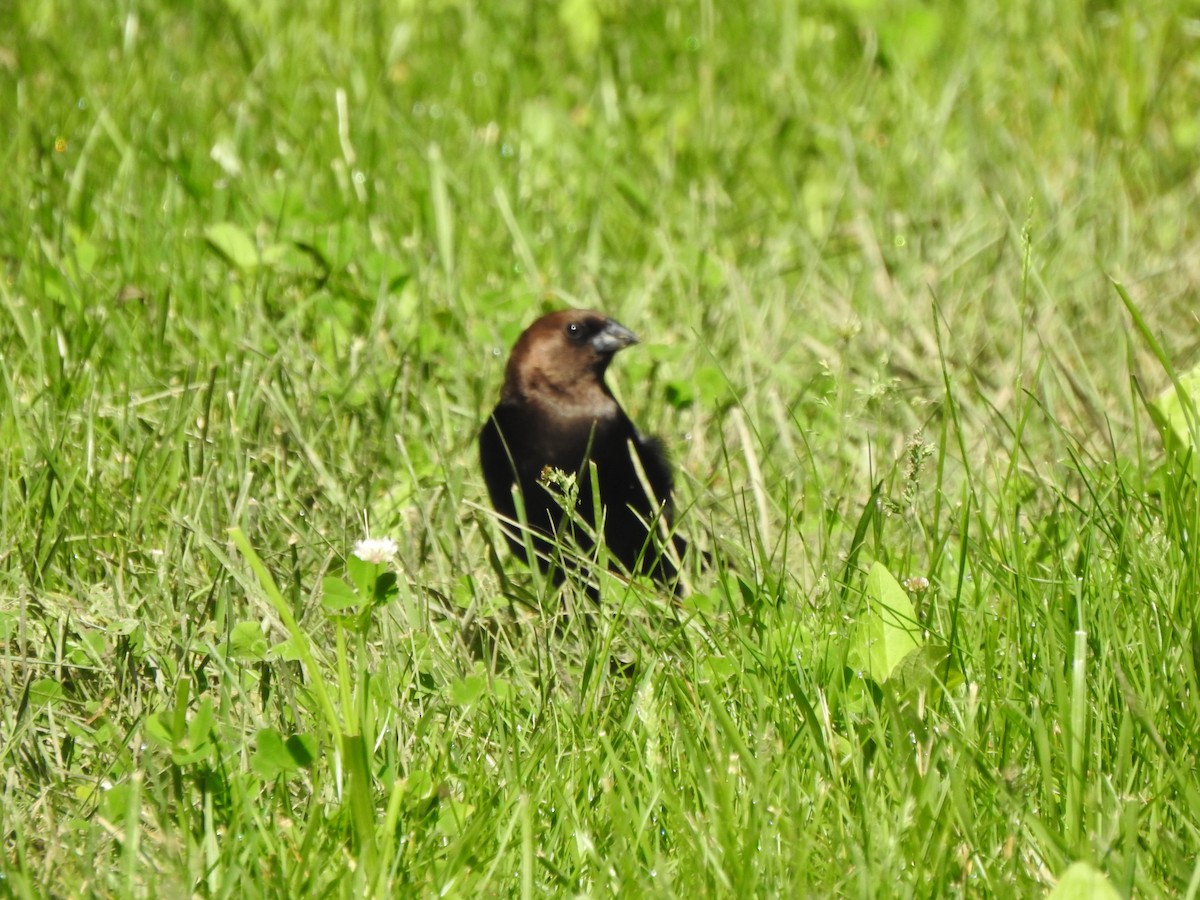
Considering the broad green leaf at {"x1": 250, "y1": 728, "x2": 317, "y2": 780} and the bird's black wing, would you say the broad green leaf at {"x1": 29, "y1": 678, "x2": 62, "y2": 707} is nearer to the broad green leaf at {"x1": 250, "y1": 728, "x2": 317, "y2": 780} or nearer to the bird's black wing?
the broad green leaf at {"x1": 250, "y1": 728, "x2": 317, "y2": 780}

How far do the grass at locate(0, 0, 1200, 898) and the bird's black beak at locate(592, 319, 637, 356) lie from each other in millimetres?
251

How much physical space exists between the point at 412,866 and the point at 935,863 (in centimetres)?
71

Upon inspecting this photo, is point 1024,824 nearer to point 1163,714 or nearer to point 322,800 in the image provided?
point 1163,714

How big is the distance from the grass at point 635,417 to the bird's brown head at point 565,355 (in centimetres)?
24

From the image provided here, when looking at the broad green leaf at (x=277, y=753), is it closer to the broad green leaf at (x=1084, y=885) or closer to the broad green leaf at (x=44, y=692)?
the broad green leaf at (x=44, y=692)

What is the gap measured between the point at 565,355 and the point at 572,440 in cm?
24

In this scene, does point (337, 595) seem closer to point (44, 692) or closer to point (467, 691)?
point (467, 691)

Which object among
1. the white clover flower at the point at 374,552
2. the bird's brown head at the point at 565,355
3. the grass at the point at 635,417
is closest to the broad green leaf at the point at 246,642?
the grass at the point at 635,417

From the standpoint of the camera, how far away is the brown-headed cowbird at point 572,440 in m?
3.67

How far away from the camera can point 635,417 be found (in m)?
4.29

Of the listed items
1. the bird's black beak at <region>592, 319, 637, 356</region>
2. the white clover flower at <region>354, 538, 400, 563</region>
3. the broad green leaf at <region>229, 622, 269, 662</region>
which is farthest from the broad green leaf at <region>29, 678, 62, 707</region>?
the bird's black beak at <region>592, 319, 637, 356</region>

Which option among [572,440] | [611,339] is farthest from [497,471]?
[611,339]

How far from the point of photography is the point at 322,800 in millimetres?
2242

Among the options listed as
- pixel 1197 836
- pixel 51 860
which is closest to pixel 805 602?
pixel 1197 836
